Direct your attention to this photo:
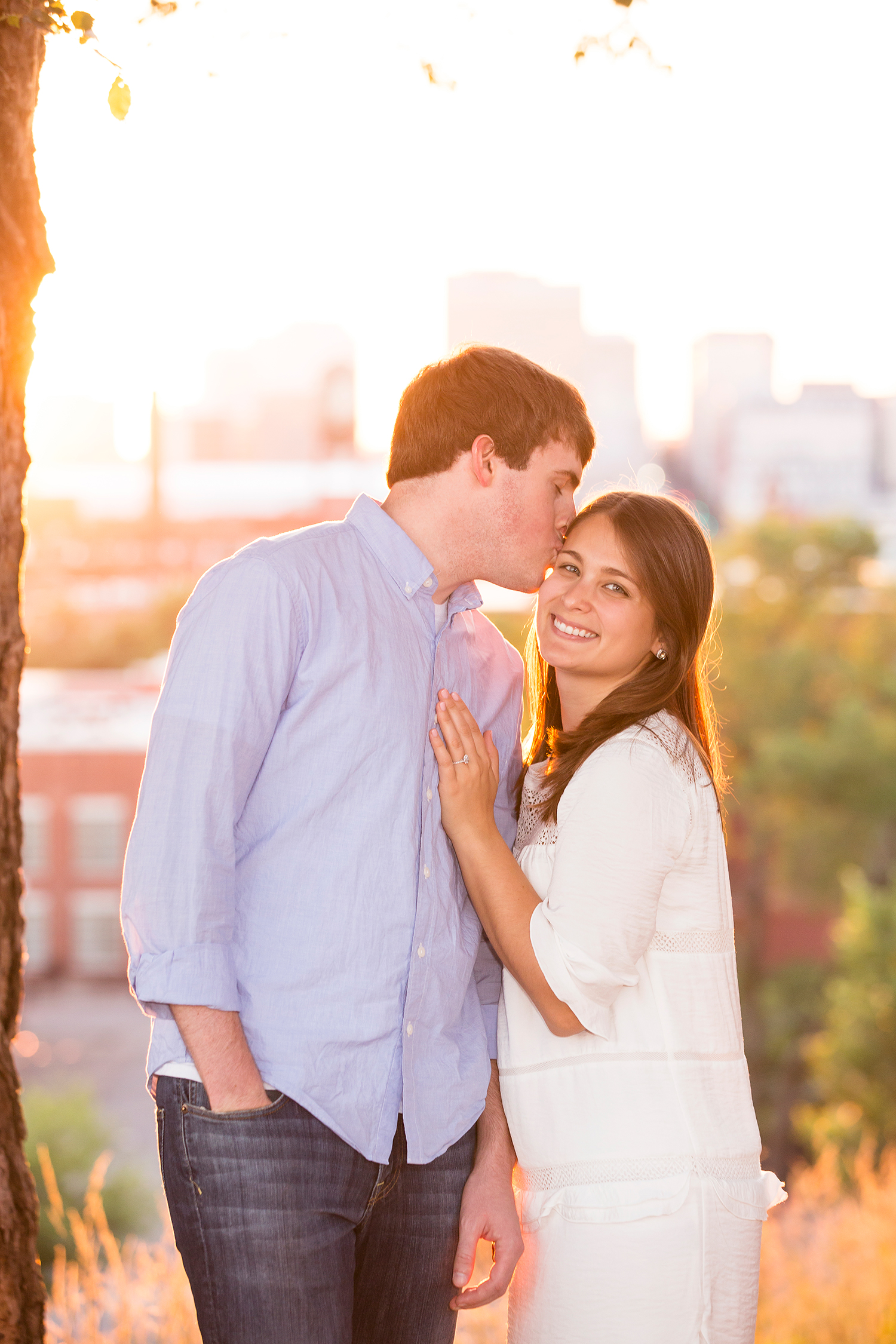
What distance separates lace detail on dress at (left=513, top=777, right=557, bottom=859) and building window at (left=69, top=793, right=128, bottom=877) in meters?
24.6

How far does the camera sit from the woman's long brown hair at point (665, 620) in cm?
222

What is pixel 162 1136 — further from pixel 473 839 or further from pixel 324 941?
pixel 473 839

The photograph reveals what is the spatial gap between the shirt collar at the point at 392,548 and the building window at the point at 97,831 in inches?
979

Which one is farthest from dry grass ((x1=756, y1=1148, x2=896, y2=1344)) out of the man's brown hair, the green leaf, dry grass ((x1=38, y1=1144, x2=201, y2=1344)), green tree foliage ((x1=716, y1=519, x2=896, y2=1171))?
green tree foliage ((x1=716, y1=519, x2=896, y2=1171))

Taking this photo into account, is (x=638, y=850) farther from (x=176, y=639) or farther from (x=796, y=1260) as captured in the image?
(x=796, y=1260)

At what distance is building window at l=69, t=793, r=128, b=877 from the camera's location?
26.0 metres

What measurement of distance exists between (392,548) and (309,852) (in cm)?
55

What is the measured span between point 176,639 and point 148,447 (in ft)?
210

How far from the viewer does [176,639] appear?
1.81 m

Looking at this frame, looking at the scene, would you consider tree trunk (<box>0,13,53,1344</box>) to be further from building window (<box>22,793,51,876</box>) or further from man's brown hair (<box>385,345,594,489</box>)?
building window (<box>22,793,51,876</box>)


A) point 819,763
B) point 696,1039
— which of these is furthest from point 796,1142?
point 696,1039

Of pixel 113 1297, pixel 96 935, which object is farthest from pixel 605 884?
pixel 96 935

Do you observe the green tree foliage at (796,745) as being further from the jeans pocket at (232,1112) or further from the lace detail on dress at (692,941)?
the jeans pocket at (232,1112)

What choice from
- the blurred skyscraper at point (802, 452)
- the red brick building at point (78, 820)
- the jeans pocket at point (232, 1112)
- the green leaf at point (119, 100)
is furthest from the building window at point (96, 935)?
the blurred skyscraper at point (802, 452)
